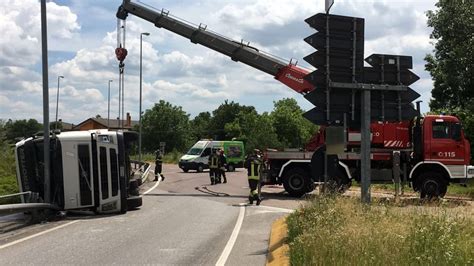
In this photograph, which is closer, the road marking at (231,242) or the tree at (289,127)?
the road marking at (231,242)

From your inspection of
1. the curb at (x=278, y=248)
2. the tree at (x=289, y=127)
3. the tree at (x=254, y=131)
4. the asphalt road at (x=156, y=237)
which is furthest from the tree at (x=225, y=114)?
the curb at (x=278, y=248)

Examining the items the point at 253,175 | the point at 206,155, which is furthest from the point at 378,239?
the point at 206,155

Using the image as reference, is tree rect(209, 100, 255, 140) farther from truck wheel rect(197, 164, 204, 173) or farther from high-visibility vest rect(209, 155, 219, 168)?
high-visibility vest rect(209, 155, 219, 168)

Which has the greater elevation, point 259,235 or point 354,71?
Result: point 354,71

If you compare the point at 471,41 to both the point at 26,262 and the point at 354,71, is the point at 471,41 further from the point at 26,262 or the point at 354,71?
the point at 26,262

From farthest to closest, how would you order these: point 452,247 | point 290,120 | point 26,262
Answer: point 290,120, point 26,262, point 452,247

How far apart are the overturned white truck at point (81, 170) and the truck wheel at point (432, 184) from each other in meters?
10.2

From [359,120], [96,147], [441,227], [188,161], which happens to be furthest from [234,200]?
[188,161]

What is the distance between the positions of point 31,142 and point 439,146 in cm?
1321

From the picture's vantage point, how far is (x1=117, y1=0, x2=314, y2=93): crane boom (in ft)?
76.8

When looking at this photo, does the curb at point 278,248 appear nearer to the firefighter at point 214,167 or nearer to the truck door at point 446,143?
the truck door at point 446,143

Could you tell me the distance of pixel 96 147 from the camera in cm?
1495

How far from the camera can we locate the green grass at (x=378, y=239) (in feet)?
19.3

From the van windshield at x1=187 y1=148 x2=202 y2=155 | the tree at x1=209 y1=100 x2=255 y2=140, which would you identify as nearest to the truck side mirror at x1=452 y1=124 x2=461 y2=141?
the van windshield at x1=187 y1=148 x2=202 y2=155
